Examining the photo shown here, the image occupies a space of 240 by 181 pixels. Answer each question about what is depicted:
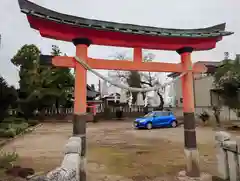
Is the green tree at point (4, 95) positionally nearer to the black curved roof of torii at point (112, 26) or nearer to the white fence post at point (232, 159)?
the black curved roof of torii at point (112, 26)

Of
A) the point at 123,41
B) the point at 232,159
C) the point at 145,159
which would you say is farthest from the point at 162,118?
the point at 232,159

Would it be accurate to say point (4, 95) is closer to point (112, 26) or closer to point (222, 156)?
point (112, 26)

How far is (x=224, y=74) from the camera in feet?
55.2

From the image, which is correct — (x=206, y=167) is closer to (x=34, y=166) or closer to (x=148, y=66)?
(x=148, y=66)

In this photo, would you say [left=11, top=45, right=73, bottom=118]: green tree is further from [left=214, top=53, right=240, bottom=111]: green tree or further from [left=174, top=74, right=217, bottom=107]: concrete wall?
[left=214, top=53, right=240, bottom=111]: green tree

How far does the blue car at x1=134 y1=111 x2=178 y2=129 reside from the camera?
16375 millimetres

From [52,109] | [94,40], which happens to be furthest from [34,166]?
[52,109]

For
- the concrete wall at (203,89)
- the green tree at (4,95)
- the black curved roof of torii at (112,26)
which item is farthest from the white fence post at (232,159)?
the concrete wall at (203,89)

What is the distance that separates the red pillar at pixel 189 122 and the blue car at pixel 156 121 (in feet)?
36.3

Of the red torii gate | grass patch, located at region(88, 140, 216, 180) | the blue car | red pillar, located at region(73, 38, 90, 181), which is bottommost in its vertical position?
grass patch, located at region(88, 140, 216, 180)

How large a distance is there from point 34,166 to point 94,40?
165 inches

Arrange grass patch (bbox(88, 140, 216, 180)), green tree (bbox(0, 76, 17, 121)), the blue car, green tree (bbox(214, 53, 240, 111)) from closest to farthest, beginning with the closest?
grass patch (bbox(88, 140, 216, 180))
green tree (bbox(0, 76, 17, 121))
green tree (bbox(214, 53, 240, 111))
the blue car

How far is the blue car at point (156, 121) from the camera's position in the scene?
16.4 m

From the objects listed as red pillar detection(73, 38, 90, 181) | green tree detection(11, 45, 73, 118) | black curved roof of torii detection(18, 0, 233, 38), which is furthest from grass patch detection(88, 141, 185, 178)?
green tree detection(11, 45, 73, 118)
